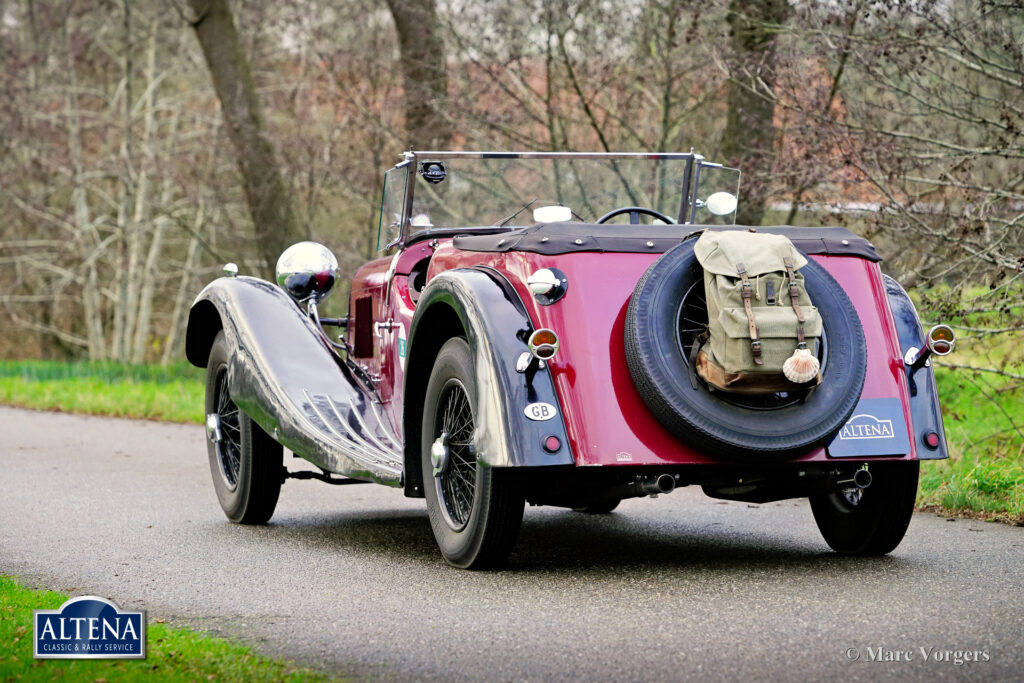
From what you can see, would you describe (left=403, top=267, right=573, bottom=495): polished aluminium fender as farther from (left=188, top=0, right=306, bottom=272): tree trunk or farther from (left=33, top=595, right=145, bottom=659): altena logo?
(left=188, top=0, right=306, bottom=272): tree trunk

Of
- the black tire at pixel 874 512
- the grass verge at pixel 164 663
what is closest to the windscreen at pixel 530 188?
the black tire at pixel 874 512

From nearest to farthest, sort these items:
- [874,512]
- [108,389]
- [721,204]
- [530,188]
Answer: [874,512], [721,204], [530,188], [108,389]

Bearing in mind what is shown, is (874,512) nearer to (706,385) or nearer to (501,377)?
(706,385)

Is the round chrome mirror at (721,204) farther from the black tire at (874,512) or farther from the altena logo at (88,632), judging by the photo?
the altena logo at (88,632)

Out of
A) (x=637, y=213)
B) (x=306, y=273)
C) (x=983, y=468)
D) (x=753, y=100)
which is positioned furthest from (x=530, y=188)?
(x=753, y=100)

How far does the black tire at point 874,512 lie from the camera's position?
17.4 feet

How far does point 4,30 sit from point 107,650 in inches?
869

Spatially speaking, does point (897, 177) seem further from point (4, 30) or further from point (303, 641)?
point (4, 30)

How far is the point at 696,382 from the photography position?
4.75 m

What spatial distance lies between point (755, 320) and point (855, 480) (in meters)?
0.84

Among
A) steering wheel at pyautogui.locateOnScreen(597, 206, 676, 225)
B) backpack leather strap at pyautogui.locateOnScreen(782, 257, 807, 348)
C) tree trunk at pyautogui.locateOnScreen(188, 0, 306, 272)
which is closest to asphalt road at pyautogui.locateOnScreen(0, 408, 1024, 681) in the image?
backpack leather strap at pyautogui.locateOnScreen(782, 257, 807, 348)

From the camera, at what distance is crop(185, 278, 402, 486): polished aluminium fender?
611cm

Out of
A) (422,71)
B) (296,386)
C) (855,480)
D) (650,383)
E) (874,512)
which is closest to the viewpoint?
(650,383)

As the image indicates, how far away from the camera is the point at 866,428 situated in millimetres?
5016
